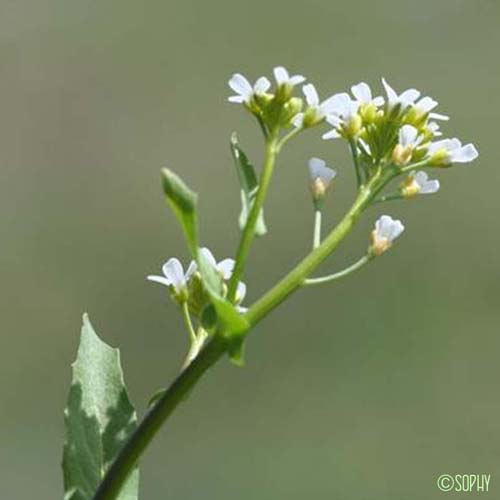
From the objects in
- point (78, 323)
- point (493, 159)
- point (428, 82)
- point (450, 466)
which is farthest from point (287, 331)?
point (428, 82)

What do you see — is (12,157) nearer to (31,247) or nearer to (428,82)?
(31,247)

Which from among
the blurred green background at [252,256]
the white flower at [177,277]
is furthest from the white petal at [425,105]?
the blurred green background at [252,256]

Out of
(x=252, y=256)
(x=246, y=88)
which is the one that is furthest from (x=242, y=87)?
(x=252, y=256)

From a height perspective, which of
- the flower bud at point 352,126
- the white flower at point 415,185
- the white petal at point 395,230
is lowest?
the white petal at point 395,230

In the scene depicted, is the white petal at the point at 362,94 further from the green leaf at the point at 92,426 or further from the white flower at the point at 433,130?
the green leaf at the point at 92,426

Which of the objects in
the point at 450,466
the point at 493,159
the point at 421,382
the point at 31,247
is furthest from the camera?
the point at 493,159

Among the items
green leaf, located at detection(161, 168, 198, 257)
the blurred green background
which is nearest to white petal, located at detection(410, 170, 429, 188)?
green leaf, located at detection(161, 168, 198, 257)

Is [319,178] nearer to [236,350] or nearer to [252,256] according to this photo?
[236,350]

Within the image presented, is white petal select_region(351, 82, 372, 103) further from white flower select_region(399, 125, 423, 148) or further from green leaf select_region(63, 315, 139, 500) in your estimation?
green leaf select_region(63, 315, 139, 500)
